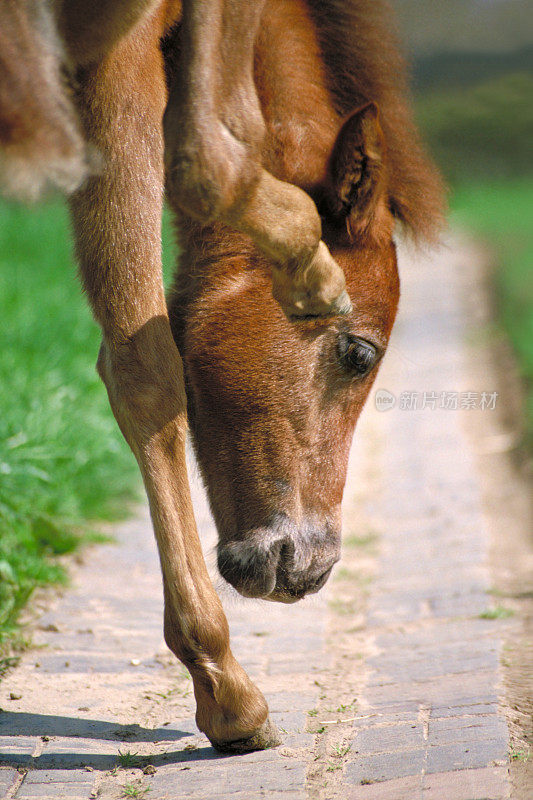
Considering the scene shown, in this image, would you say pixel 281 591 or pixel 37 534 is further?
pixel 37 534

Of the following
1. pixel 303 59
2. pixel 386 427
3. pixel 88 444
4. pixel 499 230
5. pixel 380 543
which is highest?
pixel 303 59

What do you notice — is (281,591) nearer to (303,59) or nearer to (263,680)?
(263,680)

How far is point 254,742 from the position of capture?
252cm

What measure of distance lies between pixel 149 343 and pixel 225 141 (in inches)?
29.6

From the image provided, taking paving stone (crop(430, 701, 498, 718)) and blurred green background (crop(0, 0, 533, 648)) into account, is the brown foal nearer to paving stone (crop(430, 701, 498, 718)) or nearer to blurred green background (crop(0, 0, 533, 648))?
blurred green background (crop(0, 0, 533, 648))

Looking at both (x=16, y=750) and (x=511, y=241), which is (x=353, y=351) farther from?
(x=511, y=241)

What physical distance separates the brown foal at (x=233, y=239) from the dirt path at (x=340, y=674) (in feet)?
0.80

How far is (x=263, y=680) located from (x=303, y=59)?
2164 mm

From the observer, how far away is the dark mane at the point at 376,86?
9.90 ft

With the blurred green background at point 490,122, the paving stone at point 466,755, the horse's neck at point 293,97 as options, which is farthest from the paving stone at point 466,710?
the blurred green background at point 490,122

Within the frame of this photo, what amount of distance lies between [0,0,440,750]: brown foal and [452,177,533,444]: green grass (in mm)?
1244

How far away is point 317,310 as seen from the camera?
237cm

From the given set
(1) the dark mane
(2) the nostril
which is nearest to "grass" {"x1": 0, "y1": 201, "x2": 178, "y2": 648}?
(2) the nostril

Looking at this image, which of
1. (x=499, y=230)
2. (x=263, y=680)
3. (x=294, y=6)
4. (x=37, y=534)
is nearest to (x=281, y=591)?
(x=263, y=680)
